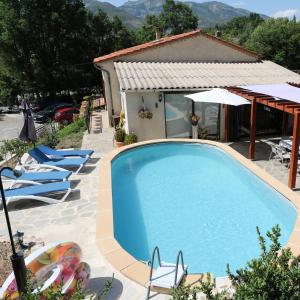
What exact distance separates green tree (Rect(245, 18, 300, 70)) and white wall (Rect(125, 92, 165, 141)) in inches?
1591

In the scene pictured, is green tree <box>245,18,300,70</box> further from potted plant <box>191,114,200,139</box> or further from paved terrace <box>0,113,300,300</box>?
paved terrace <box>0,113,300,300</box>

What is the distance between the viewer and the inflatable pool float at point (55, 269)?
5.82m

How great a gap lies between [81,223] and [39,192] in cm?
224

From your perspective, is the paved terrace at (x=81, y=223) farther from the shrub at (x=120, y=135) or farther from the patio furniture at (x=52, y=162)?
the shrub at (x=120, y=135)

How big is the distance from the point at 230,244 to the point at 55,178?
6569 millimetres

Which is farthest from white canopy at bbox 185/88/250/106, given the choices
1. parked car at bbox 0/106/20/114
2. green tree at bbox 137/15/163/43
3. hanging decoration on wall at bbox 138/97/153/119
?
green tree at bbox 137/15/163/43

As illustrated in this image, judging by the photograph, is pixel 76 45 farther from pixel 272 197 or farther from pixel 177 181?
pixel 272 197

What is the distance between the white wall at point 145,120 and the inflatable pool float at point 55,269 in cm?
1165

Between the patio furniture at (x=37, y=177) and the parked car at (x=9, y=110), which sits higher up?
the patio furniture at (x=37, y=177)

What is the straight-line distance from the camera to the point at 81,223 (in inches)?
370

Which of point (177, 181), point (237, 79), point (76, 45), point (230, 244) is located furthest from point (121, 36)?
point (230, 244)

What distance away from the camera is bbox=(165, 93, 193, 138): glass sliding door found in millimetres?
18062

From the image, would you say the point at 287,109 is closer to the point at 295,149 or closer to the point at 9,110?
the point at 295,149

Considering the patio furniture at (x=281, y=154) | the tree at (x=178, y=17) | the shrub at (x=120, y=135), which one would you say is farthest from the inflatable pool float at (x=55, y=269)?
the tree at (x=178, y=17)
